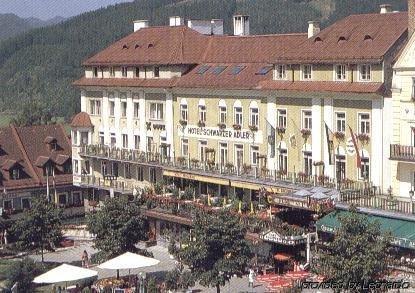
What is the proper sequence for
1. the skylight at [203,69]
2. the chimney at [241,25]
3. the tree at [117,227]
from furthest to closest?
the chimney at [241,25] < the skylight at [203,69] < the tree at [117,227]

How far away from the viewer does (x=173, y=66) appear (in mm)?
66312

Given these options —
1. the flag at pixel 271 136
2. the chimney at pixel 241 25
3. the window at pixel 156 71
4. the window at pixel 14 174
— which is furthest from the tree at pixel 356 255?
the window at pixel 14 174

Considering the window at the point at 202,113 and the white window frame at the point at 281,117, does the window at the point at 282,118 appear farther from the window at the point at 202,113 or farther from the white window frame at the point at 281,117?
the window at the point at 202,113

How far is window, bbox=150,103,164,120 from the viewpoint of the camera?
223ft

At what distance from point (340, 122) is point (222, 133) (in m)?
11.2

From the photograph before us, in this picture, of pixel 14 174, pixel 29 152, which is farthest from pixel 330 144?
pixel 29 152

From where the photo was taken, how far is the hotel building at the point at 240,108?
5203 cm

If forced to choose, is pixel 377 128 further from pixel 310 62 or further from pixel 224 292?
pixel 224 292

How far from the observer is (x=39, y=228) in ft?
187

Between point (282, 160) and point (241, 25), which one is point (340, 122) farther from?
point (241, 25)

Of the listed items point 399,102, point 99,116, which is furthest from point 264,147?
point 99,116

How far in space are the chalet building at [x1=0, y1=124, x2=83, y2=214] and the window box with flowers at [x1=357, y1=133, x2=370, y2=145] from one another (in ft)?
92.9

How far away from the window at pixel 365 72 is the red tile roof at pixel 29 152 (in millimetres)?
30307

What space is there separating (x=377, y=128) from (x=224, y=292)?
12.0 metres
